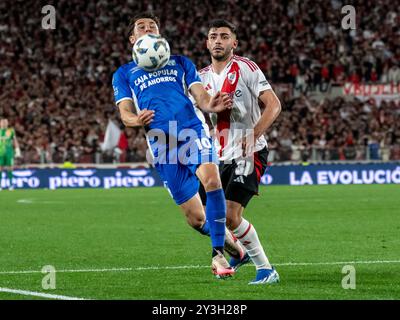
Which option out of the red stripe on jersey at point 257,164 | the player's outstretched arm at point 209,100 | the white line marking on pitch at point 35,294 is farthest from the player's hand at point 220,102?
the white line marking on pitch at point 35,294

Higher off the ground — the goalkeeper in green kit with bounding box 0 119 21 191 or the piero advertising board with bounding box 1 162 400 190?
the goalkeeper in green kit with bounding box 0 119 21 191

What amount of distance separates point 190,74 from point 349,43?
29620 mm

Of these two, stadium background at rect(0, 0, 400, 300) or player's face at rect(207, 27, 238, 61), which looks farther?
stadium background at rect(0, 0, 400, 300)

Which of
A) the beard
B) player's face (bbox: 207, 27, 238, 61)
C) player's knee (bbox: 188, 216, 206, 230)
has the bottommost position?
player's knee (bbox: 188, 216, 206, 230)

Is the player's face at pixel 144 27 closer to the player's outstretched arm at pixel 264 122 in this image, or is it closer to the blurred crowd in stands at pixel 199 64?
the player's outstretched arm at pixel 264 122

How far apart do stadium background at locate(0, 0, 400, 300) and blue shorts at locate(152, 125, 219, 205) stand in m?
0.83

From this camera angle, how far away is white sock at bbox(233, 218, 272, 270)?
338 inches

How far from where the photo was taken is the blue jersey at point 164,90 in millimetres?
8688

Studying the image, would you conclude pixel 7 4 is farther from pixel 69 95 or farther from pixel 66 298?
pixel 66 298

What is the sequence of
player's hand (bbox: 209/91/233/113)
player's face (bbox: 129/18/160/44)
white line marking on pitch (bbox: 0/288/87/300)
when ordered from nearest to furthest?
white line marking on pitch (bbox: 0/288/87/300), player's hand (bbox: 209/91/233/113), player's face (bbox: 129/18/160/44)

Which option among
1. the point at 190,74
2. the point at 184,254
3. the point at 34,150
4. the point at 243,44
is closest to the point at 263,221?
the point at 184,254

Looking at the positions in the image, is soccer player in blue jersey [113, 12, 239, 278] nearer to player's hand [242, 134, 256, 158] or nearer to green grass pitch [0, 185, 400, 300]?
player's hand [242, 134, 256, 158]

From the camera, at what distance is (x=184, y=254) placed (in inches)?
445

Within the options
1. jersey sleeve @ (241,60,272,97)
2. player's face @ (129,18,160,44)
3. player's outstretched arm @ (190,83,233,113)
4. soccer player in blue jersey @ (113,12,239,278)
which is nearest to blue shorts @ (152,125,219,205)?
soccer player in blue jersey @ (113,12,239,278)
